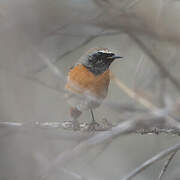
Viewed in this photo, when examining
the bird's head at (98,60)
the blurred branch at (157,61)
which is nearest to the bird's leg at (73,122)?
the bird's head at (98,60)

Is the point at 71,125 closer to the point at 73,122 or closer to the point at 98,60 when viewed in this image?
the point at 73,122

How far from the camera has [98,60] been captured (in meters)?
5.29

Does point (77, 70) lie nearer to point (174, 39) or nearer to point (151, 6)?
point (151, 6)

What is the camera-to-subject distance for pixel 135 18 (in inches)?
131

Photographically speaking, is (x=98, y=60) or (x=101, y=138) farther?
(x=98, y=60)

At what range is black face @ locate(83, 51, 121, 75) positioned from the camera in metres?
5.21

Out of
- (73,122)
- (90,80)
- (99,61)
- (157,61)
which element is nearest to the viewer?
(157,61)

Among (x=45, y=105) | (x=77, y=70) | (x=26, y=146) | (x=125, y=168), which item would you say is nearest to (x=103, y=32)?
(x=77, y=70)

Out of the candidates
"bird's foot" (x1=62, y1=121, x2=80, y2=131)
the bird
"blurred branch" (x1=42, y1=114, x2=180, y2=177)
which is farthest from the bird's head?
"blurred branch" (x1=42, y1=114, x2=180, y2=177)

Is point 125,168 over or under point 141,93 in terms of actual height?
under

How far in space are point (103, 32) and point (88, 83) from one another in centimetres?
102

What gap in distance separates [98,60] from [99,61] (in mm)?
27

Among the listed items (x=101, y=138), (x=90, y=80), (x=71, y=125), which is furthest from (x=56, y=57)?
(x=101, y=138)

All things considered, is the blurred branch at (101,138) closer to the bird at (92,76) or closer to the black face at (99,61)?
the bird at (92,76)
